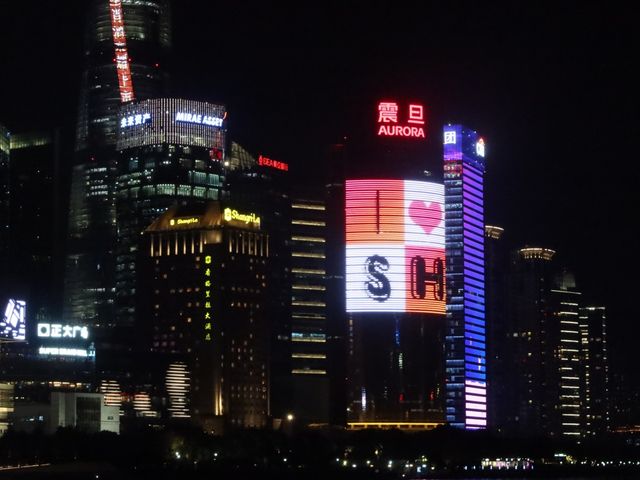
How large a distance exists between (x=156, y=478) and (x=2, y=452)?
783 inches

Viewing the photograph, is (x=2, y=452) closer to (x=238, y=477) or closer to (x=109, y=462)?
(x=109, y=462)

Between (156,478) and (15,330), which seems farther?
(156,478)

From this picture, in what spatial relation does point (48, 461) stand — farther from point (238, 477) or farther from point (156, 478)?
point (238, 477)

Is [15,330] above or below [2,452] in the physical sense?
above

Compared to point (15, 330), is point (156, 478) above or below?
below

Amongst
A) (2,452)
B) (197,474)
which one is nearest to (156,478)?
(197,474)

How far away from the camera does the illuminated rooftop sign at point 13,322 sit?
171 meters

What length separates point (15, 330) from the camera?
17312cm

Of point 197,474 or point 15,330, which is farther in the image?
point 197,474

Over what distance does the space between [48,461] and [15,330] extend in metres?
23.2

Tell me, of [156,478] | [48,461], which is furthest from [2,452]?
[156,478]

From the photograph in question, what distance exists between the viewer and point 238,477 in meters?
198

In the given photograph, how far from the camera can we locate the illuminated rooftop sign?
17138cm

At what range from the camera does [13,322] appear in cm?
17312
